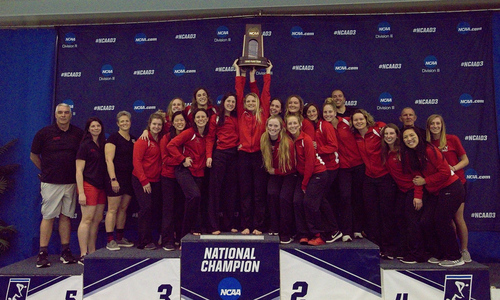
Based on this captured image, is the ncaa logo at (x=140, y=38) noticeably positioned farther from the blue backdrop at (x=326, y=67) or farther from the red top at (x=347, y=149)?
the red top at (x=347, y=149)

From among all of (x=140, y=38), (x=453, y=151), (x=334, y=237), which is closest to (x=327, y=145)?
(x=334, y=237)

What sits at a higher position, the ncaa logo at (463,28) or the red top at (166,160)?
the ncaa logo at (463,28)

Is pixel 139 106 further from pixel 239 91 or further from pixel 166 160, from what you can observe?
pixel 239 91

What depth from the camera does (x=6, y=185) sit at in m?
4.27

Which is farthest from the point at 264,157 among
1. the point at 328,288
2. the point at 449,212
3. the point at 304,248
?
the point at 449,212

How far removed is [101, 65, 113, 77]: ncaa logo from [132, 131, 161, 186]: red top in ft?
5.29

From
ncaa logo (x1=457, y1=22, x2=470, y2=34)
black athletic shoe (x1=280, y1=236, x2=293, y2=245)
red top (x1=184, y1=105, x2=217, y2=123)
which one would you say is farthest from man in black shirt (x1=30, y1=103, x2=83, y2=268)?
ncaa logo (x1=457, y1=22, x2=470, y2=34)

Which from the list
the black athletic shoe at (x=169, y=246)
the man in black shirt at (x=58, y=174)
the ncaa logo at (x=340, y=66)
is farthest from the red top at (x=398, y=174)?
the man in black shirt at (x=58, y=174)

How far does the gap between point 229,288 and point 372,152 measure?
2077mm

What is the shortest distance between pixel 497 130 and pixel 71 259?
561cm

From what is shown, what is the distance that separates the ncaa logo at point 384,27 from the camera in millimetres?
4461

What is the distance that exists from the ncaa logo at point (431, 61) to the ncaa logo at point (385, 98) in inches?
→ 26.7

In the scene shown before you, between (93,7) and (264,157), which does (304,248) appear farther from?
(93,7)

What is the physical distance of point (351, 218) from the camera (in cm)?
350
